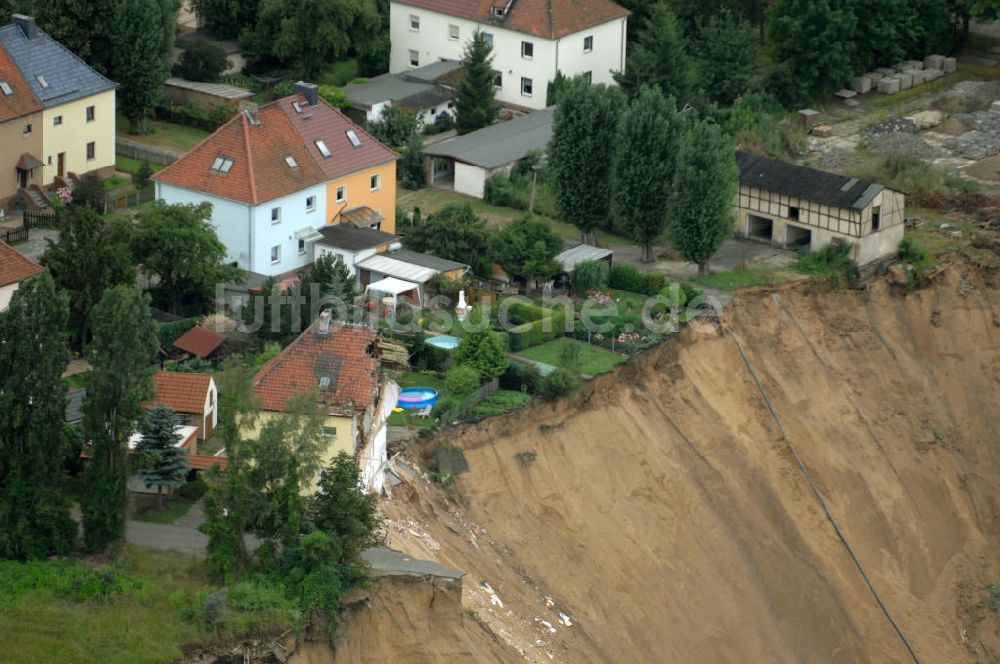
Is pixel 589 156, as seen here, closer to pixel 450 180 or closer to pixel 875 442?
pixel 450 180

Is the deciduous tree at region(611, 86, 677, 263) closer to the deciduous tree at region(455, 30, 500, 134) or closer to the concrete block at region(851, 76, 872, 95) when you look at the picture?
the deciduous tree at region(455, 30, 500, 134)

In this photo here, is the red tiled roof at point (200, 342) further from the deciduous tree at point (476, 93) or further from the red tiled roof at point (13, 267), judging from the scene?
the deciduous tree at point (476, 93)

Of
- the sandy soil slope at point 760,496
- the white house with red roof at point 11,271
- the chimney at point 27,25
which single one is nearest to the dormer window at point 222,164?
the white house with red roof at point 11,271

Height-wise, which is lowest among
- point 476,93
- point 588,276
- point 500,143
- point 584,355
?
point 584,355

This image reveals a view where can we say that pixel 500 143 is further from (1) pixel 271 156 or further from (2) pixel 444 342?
(2) pixel 444 342

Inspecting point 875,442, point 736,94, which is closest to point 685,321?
point 875,442

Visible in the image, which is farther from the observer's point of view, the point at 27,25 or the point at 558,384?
the point at 27,25

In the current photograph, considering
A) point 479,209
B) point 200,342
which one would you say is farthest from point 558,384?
point 479,209
